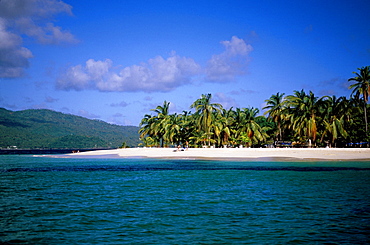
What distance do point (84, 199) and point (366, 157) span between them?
139ft

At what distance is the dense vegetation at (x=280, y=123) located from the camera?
6307 centimetres

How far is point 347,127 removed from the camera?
6806 centimetres

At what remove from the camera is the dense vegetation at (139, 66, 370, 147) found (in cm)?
6307

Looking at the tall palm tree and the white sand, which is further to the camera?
the tall palm tree

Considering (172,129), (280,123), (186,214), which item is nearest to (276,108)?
(280,123)

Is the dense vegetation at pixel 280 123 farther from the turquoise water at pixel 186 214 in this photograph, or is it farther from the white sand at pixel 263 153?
the turquoise water at pixel 186 214

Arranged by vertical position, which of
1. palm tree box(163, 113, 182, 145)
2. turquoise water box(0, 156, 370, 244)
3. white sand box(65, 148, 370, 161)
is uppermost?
palm tree box(163, 113, 182, 145)

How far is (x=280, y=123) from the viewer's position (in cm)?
7675

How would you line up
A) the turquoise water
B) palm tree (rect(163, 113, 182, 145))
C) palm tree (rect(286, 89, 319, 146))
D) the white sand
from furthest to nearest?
palm tree (rect(163, 113, 182, 145)) < palm tree (rect(286, 89, 319, 146)) < the white sand < the turquoise water

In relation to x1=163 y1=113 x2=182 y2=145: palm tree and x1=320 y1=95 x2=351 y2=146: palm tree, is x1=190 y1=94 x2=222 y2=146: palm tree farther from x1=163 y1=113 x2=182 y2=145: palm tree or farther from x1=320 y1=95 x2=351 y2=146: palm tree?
x1=320 y1=95 x2=351 y2=146: palm tree

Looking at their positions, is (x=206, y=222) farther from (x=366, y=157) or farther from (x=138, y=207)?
(x=366, y=157)

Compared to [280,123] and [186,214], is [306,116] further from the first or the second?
[186,214]

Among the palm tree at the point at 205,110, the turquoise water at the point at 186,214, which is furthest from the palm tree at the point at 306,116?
the turquoise water at the point at 186,214

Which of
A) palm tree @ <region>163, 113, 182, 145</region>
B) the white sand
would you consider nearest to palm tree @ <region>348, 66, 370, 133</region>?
the white sand
